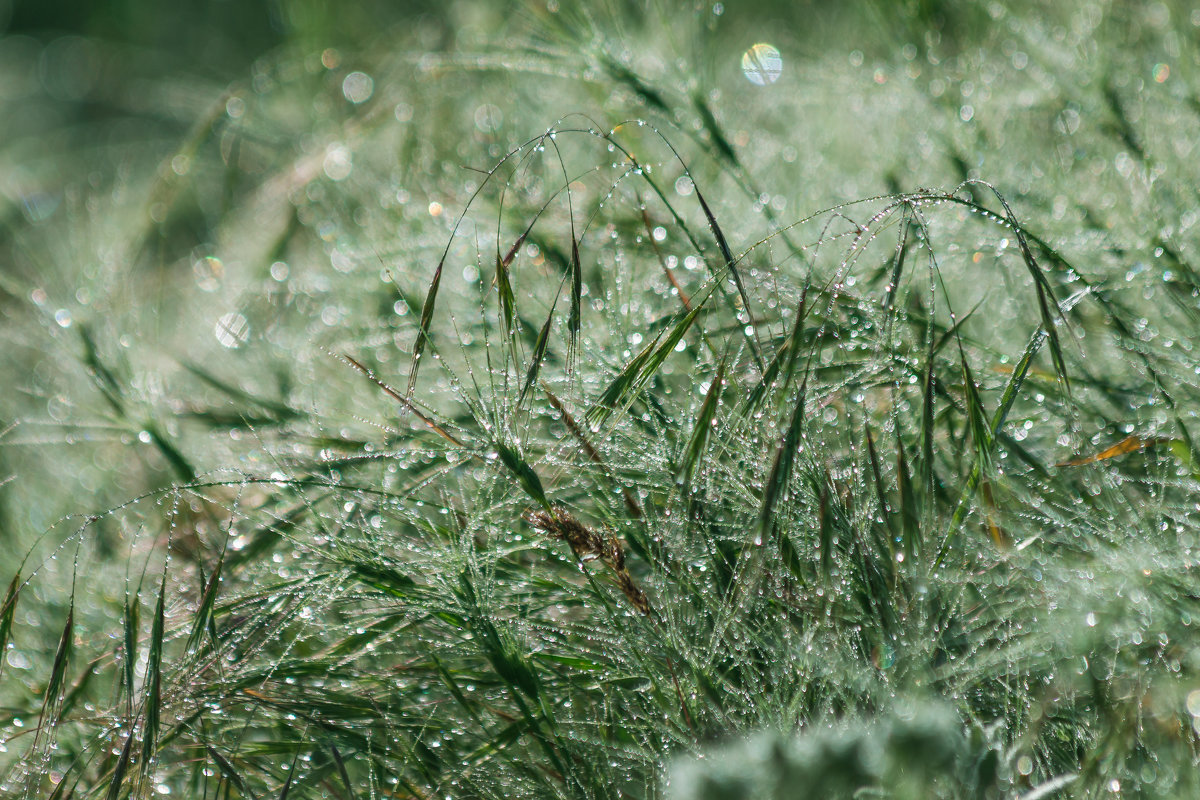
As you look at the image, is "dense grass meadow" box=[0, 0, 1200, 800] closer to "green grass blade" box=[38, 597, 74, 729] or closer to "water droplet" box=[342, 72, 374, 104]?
"green grass blade" box=[38, 597, 74, 729]

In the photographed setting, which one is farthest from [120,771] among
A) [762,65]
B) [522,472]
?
[762,65]

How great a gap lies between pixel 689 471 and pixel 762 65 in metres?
0.80

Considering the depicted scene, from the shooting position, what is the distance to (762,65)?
117cm

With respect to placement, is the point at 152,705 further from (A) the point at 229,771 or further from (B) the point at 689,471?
(B) the point at 689,471

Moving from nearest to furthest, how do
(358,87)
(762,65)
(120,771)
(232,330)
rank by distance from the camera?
(120,771), (232,330), (762,65), (358,87)

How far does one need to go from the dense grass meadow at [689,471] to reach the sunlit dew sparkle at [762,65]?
154 millimetres

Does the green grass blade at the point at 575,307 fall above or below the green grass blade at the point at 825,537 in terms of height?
above

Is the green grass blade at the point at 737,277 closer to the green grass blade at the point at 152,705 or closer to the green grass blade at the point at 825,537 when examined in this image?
the green grass blade at the point at 825,537

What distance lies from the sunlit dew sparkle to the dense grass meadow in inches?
6.1

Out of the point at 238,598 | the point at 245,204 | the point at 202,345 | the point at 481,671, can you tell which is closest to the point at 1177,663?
the point at 481,671

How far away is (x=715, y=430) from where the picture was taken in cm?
56

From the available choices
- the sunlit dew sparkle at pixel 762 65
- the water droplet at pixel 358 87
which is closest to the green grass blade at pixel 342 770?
the sunlit dew sparkle at pixel 762 65

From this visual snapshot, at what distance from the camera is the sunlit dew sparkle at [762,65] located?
1142 mm

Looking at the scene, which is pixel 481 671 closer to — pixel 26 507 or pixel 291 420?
pixel 291 420
